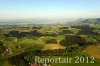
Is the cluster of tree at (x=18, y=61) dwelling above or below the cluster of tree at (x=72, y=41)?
above

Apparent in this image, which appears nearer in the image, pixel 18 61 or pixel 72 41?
pixel 18 61

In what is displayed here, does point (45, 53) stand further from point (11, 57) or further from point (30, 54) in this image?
point (11, 57)

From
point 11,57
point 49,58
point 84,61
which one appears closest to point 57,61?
point 49,58

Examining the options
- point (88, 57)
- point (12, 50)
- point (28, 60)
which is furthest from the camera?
point (12, 50)

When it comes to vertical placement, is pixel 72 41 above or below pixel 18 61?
below

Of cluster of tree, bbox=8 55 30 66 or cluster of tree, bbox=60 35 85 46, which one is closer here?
cluster of tree, bbox=8 55 30 66

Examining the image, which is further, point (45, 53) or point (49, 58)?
point (45, 53)

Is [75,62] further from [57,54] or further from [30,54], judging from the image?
[30,54]

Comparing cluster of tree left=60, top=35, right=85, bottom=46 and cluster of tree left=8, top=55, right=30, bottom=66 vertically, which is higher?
cluster of tree left=8, top=55, right=30, bottom=66

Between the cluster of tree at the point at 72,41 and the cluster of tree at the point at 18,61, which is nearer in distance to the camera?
the cluster of tree at the point at 18,61

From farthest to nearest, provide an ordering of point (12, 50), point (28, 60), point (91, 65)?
point (12, 50)
point (28, 60)
point (91, 65)
